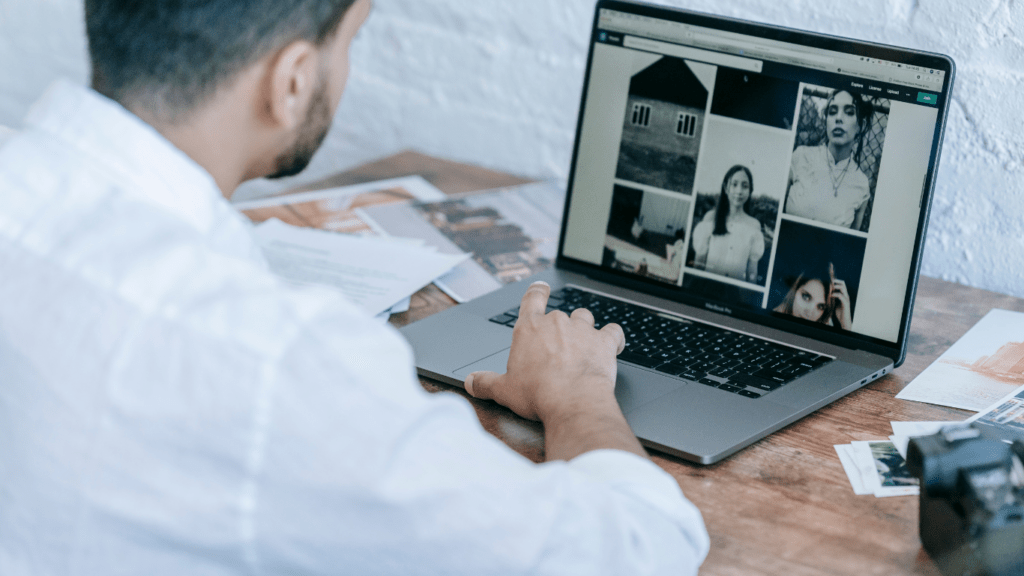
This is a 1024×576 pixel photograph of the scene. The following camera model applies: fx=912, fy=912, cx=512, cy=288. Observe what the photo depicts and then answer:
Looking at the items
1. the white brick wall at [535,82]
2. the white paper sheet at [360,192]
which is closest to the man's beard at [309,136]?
the white paper sheet at [360,192]

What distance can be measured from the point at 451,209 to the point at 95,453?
3.09 ft

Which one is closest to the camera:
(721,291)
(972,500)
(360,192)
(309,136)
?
(972,500)

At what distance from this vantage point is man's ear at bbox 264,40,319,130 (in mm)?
639

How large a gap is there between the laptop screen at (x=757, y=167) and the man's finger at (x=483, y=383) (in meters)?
0.31

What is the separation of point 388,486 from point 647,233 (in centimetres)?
68

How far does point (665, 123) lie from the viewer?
3.48 feet

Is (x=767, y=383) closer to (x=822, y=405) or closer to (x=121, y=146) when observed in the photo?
(x=822, y=405)

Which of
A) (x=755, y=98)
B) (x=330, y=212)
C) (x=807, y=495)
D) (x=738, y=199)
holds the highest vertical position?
(x=755, y=98)

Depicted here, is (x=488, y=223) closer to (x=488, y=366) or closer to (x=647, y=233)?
(x=647, y=233)

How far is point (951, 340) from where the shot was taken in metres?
1.03

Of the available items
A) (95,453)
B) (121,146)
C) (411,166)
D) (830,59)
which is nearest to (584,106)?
(830,59)

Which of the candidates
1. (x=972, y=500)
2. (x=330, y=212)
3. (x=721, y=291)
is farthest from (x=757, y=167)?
(x=330, y=212)

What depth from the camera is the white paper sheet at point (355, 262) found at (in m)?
1.09

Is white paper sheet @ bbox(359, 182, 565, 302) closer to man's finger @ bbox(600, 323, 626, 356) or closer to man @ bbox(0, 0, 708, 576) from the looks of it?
man's finger @ bbox(600, 323, 626, 356)
